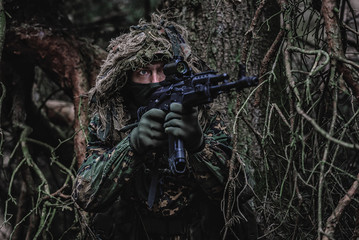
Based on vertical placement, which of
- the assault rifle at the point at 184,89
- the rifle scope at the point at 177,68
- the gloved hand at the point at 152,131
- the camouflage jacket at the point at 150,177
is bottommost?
the camouflage jacket at the point at 150,177

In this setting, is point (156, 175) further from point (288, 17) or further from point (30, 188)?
point (30, 188)

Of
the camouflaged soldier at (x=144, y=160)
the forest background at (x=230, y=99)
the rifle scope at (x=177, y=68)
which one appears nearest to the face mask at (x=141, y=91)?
the camouflaged soldier at (x=144, y=160)

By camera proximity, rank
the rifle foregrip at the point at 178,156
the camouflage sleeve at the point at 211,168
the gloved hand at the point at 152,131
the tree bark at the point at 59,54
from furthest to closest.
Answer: the tree bark at the point at 59,54, the camouflage sleeve at the point at 211,168, the gloved hand at the point at 152,131, the rifle foregrip at the point at 178,156

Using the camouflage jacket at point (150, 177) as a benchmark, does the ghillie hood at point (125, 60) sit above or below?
above

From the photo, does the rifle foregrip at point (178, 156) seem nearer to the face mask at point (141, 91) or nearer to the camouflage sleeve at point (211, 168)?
the camouflage sleeve at point (211, 168)

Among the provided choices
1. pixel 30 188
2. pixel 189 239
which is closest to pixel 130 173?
pixel 189 239

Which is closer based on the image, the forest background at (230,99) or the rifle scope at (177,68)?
the forest background at (230,99)

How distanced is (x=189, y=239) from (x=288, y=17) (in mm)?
1194

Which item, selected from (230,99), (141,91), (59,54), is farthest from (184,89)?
(59,54)

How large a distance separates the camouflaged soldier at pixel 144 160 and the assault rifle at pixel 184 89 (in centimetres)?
8

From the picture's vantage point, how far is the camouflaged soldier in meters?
1.87

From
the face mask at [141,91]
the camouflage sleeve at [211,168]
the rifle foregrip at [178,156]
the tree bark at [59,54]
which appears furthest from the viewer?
the tree bark at [59,54]

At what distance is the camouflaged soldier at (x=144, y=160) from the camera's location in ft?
6.12

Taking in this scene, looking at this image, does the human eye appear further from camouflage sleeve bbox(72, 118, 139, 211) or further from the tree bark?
the tree bark
